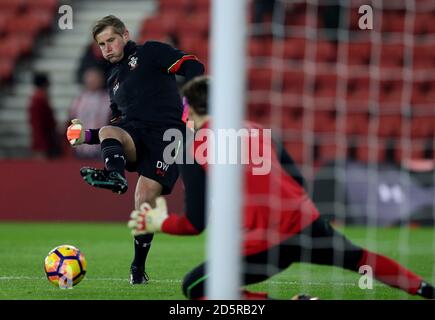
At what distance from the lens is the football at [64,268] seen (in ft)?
20.5

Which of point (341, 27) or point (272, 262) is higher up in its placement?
point (341, 27)

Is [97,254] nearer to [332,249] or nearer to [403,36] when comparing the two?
[332,249]

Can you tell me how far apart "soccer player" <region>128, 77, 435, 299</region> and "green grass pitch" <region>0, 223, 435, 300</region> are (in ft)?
2.59

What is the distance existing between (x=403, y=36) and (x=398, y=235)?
4123mm

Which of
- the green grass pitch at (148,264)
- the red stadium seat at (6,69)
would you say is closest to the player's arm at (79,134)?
the green grass pitch at (148,264)

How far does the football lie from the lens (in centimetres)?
626

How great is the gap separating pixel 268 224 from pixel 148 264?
3.16m

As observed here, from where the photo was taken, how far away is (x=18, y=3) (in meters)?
16.9

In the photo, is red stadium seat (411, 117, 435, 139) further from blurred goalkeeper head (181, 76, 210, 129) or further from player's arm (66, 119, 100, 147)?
blurred goalkeeper head (181, 76, 210, 129)

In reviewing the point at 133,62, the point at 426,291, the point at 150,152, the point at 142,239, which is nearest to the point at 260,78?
the point at 133,62

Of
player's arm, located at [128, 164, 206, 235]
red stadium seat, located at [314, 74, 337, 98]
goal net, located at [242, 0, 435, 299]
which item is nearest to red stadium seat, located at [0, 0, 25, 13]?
goal net, located at [242, 0, 435, 299]

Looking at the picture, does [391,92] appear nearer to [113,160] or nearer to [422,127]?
[422,127]

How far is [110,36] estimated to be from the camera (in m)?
6.78
